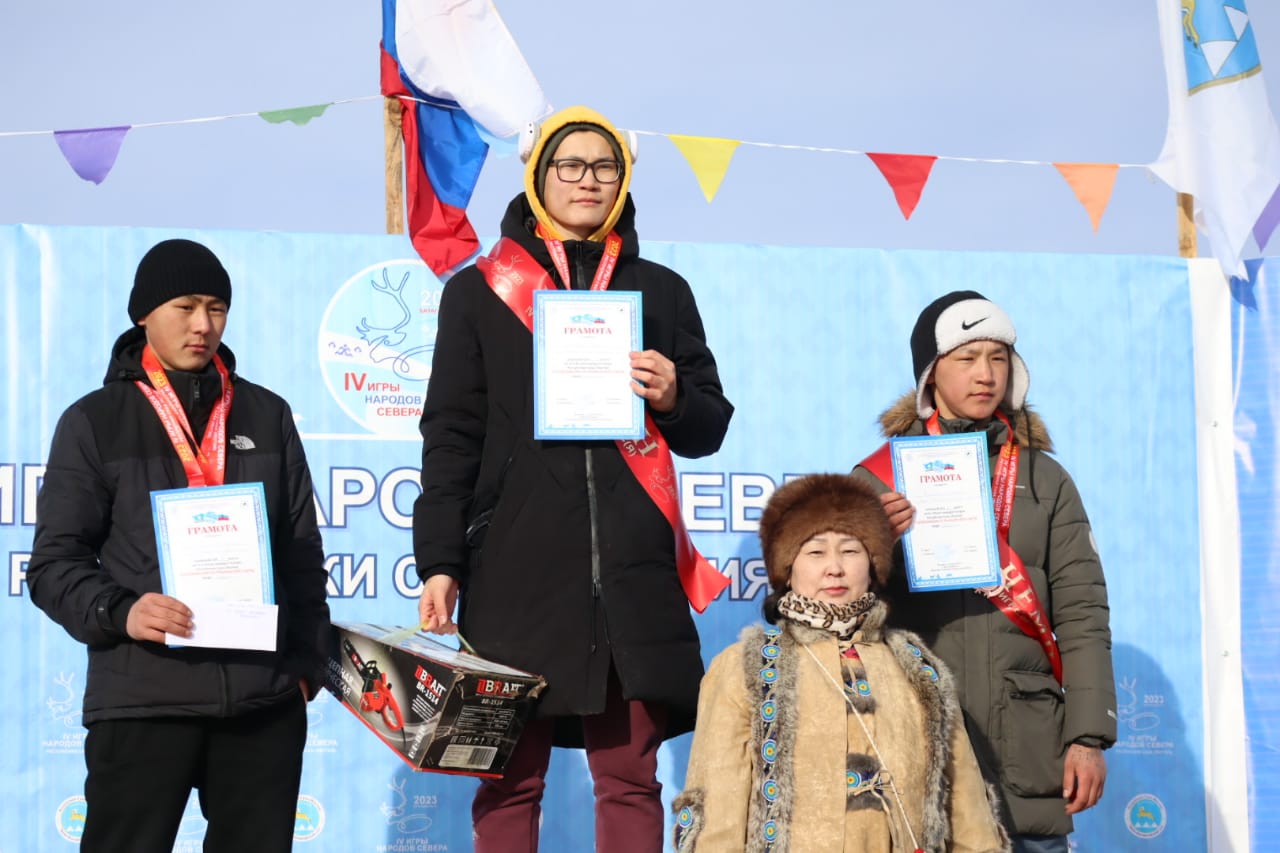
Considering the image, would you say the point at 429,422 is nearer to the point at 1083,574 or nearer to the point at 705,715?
the point at 705,715

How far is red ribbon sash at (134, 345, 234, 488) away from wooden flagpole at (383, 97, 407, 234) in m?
2.35

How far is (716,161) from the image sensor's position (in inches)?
225

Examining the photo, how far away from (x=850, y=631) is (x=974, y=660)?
0.45m

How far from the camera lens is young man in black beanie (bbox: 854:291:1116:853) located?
3.43 m

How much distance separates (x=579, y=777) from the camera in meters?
5.29

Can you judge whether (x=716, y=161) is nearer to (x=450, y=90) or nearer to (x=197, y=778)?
(x=450, y=90)

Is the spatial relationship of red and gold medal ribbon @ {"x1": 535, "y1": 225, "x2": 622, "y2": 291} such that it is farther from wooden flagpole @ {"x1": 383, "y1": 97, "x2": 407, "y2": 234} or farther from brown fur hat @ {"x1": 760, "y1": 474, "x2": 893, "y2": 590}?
wooden flagpole @ {"x1": 383, "y1": 97, "x2": 407, "y2": 234}

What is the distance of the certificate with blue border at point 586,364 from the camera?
311 centimetres

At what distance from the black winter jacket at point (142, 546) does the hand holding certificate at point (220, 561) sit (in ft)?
0.26

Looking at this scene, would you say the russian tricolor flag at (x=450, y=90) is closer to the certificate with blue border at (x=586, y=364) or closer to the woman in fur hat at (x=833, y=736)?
the certificate with blue border at (x=586, y=364)

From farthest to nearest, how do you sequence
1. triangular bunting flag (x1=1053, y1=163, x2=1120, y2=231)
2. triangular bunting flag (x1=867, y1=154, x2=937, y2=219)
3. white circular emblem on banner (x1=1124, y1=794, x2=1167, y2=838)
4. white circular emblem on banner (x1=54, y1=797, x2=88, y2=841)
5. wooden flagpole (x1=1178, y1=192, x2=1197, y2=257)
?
wooden flagpole (x1=1178, y1=192, x2=1197, y2=257), triangular bunting flag (x1=1053, y1=163, x2=1120, y2=231), triangular bunting flag (x1=867, y1=154, x2=937, y2=219), white circular emblem on banner (x1=1124, y1=794, x2=1167, y2=838), white circular emblem on banner (x1=54, y1=797, x2=88, y2=841)

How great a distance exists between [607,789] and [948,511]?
3.40 ft

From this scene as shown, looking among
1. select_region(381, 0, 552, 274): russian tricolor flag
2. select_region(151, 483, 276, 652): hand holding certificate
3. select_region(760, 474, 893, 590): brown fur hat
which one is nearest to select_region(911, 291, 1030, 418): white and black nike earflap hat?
select_region(760, 474, 893, 590): brown fur hat

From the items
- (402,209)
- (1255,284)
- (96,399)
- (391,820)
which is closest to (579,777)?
(391,820)
